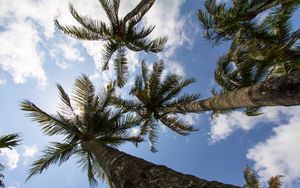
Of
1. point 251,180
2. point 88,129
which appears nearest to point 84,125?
point 88,129

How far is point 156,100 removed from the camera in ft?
47.5

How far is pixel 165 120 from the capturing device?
48.5 ft

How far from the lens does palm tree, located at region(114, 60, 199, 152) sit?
14.3 metres

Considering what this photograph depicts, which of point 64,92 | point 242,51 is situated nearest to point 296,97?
point 242,51

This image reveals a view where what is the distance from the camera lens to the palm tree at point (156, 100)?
1429 centimetres

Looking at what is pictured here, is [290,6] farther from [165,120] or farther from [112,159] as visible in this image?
[112,159]

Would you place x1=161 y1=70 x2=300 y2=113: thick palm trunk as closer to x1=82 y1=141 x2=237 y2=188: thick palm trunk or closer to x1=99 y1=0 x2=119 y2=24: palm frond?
x1=82 y1=141 x2=237 y2=188: thick palm trunk

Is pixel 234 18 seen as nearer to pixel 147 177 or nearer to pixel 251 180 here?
pixel 251 180

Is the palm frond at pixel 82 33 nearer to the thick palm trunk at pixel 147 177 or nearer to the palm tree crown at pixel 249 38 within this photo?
the palm tree crown at pixel 249 38

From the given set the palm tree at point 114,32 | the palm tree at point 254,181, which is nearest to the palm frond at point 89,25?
the palm tree at point 114,32

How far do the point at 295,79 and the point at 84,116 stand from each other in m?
7.92

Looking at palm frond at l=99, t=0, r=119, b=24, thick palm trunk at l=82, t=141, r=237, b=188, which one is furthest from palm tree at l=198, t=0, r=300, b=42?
thick palm trunk at l=82, t=141, r=237, b=188

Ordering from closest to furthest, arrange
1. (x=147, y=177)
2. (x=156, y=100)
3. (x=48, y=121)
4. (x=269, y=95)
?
(x=147, y=177)
(x=269, y=95)
(x=48, y=121)
(x=156, y=100)

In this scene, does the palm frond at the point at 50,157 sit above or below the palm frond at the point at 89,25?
below
